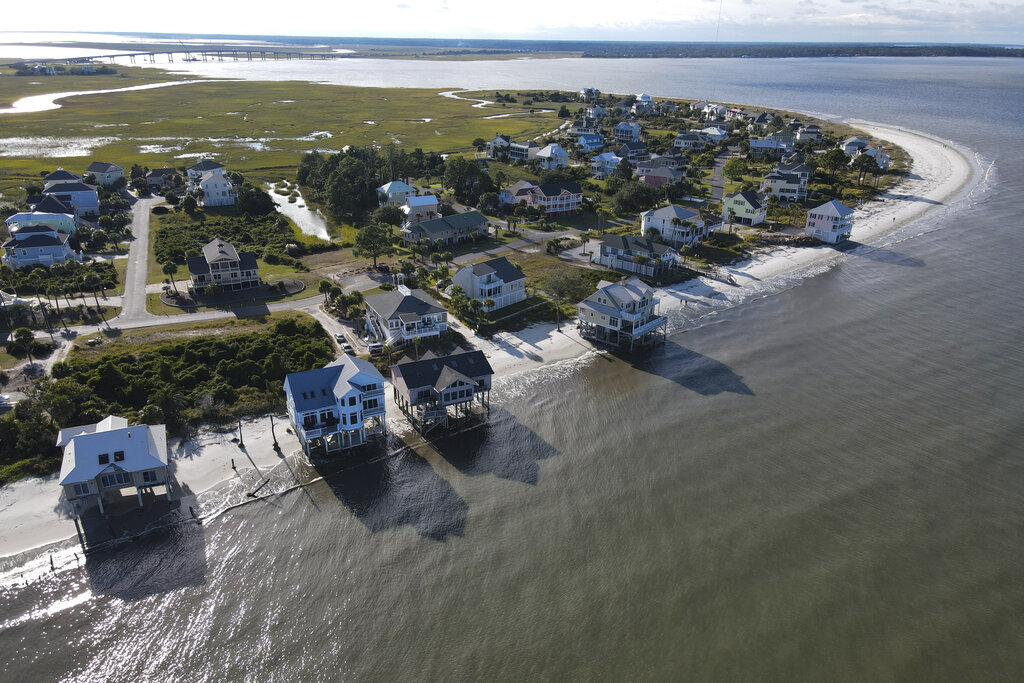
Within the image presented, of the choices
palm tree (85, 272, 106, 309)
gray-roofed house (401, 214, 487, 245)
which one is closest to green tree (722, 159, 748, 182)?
gray-roofed house (401, 214, 487, 245)

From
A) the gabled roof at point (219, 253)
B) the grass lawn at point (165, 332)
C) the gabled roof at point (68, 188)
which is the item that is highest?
the gabled roof at point (68, 188)

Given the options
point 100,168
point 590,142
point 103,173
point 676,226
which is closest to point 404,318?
point 676,226

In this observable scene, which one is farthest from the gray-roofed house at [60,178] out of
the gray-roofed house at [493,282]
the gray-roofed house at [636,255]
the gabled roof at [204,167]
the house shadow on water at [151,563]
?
the gray-roofed house at [636,255]

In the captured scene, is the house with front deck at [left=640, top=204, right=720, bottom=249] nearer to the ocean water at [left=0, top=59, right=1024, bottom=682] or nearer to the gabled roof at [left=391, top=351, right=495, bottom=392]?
the ocean water at [left=0, top=59, right=1024, bottom=682]

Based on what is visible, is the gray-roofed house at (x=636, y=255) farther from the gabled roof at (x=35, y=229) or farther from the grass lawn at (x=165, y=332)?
the gabled roof at (x=35, y=229)

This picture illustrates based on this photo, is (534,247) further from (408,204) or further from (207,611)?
(207,611)

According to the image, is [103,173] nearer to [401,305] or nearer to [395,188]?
[395,188]
